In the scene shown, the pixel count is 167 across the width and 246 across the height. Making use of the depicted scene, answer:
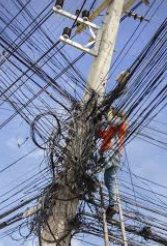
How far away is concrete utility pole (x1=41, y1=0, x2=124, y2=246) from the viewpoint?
6789 mm

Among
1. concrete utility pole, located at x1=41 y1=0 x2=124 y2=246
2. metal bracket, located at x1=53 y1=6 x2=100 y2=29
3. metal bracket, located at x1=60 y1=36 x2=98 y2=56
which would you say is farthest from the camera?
metal bracket, located at x1=53 y1=6 x2=100 y2=29

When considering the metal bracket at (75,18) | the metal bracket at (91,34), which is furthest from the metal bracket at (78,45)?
the metal bracket at (75,18)

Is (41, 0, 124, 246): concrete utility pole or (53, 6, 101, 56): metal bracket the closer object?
(41, 0, 124, 246): concrete utility pole

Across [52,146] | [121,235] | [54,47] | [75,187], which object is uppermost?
[54,47]

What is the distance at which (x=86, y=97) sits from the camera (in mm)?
8023

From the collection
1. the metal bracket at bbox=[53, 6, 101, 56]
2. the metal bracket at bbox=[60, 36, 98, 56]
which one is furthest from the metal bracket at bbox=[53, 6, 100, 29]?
the metal bracket at bbox=[60, 36, 98, 56]

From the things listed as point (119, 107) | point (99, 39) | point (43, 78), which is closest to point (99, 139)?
point (119, 107)

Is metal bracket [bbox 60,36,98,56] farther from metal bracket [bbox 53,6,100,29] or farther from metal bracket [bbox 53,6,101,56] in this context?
metal bracket [bbox 53,6,100,29]

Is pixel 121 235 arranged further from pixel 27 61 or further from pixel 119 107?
pixel 27 61

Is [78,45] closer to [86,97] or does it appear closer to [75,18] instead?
[75,18]

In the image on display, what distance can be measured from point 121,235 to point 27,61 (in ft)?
8.75

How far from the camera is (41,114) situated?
7.16m

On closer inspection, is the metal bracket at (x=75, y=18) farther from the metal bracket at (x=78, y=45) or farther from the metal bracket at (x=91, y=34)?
the metal bracket at (x=78, y=45)

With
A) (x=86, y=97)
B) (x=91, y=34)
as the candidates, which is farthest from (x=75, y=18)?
(x=86, y=97)
